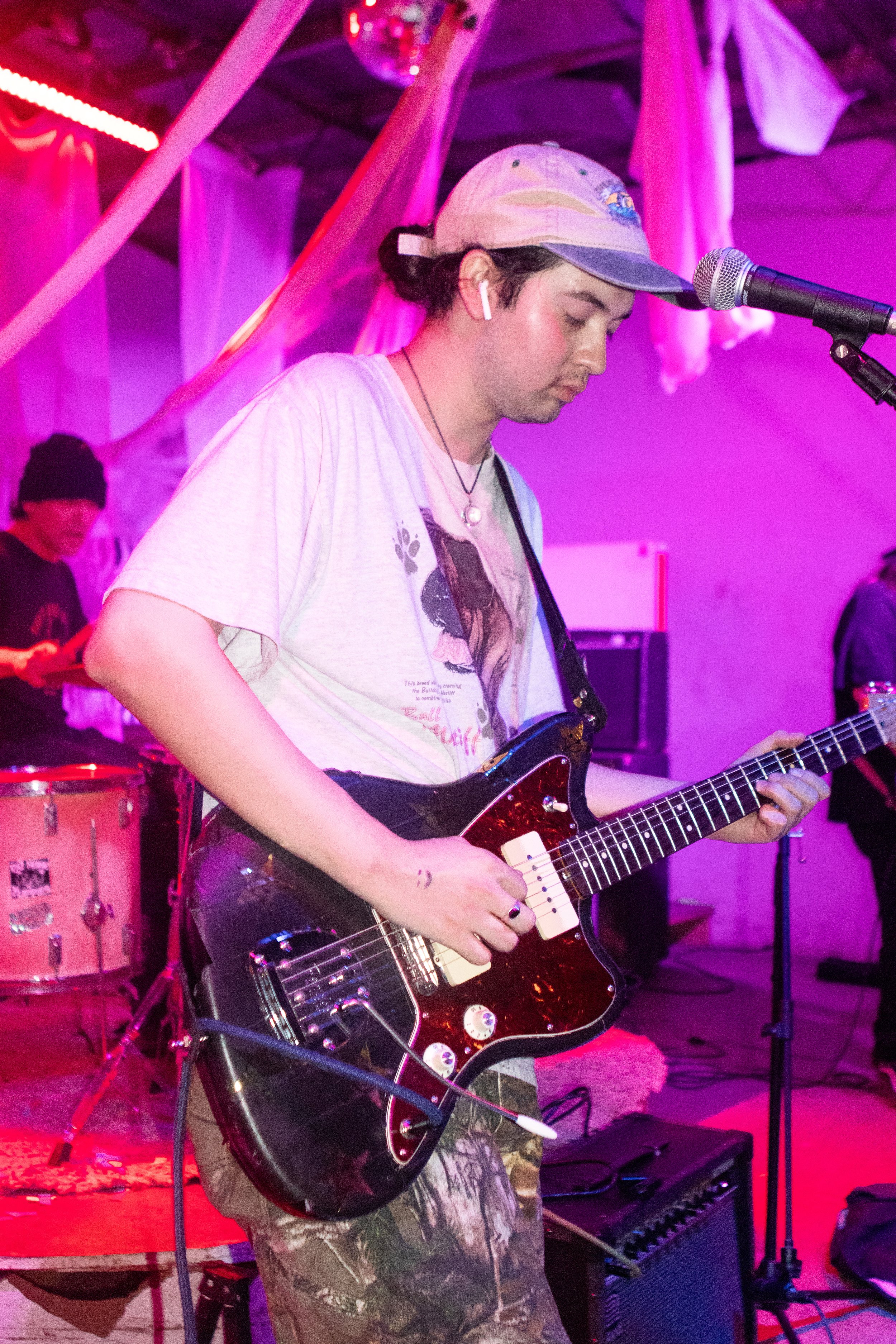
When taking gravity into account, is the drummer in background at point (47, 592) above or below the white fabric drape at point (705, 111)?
below

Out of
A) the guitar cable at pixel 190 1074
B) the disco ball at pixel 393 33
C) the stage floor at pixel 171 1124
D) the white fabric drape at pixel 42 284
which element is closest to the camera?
the guitar cable at pixel 190 1074

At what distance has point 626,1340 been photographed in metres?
1.98

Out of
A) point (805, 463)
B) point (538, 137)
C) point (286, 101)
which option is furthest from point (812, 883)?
point (286, 101)

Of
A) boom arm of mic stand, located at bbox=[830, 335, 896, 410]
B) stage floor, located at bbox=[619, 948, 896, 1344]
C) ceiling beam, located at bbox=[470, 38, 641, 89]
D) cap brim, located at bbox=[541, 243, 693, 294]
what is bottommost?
stage floor, located at bbox=[619, 948, 896, 1344]

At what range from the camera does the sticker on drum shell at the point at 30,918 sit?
3.32 meters

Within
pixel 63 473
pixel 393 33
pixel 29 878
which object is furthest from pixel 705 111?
pixel 29 878

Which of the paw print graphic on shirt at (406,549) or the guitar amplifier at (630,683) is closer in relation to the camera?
the paw print graphic on shirt at (406,549)

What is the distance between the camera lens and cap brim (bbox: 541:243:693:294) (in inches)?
62.6

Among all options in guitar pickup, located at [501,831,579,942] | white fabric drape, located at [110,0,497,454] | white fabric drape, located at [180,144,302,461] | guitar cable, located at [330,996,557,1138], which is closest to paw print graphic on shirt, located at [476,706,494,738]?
guitar pickup, located at [501,831,579,942]

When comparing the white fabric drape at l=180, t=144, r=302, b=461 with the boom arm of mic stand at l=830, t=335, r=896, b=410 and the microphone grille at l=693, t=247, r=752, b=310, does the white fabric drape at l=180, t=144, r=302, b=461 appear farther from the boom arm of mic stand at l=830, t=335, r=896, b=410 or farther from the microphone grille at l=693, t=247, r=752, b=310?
the boom arm of mic stand at l=830, t=335, r=896, b=410

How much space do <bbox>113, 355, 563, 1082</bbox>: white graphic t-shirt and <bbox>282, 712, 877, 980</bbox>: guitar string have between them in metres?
0.19

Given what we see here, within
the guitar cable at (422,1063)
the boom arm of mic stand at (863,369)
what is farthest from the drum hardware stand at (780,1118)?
the guitar cable at (422,1063)

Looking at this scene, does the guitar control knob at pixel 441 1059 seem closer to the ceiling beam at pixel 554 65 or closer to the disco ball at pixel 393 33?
the disco ball at pixel 393 33

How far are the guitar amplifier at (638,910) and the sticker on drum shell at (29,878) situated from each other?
119 inches
